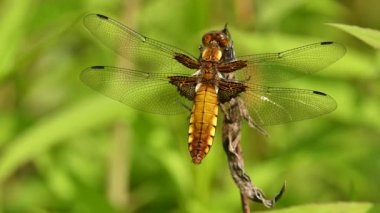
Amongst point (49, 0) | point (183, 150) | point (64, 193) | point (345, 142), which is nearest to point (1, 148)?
point (64, 193)

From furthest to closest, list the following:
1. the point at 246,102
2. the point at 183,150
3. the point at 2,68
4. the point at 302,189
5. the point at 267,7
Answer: the point at 302,189 < the point at 267,7 < the point at 183,150 < the point at 2,68 < the point at 246,102

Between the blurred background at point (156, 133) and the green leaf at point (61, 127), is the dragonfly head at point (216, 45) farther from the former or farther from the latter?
the green leaf at point (61, 127)

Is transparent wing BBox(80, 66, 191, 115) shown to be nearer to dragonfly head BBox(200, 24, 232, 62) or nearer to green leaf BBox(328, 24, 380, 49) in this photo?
dragonfly head BBox(200, 24, 232, 62)

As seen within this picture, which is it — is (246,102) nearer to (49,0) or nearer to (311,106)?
(311,106)

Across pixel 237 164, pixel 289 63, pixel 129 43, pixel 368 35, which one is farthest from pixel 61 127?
pixel 368 35

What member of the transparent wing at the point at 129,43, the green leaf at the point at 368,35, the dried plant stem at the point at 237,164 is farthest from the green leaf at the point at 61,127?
the green leaf at the point at 368,35

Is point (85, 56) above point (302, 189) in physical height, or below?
above

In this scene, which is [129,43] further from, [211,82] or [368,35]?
[368,35]

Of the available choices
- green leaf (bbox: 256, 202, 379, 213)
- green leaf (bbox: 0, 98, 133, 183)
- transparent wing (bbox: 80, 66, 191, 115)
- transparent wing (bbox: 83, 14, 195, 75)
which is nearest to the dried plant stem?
green leaf (bbox: 256, 202, 379, 213)
